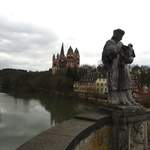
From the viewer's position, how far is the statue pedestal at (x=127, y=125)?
4953mm

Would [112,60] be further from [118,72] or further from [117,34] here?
[117,34]

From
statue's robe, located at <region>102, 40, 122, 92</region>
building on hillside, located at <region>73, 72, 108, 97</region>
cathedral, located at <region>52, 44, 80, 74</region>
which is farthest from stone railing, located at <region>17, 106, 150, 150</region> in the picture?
cathedral, located at <region>52, 44, 80, 74</region>

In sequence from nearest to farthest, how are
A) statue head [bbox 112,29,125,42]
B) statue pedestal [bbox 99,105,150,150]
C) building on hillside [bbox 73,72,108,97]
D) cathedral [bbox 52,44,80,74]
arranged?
statue pedestal [bbox 99,105,150,150] → statue head [bbox 112,29,125,42] → building on hillside [bbox 73,72,108,97] → cathedral [bbox 52,44,80,74]

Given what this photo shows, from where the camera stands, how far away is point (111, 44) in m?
5.41

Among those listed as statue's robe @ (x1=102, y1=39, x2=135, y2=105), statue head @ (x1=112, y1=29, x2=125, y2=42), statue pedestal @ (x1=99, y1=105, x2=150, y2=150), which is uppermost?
statue head @ (x1=112, y1=29, x2=125, y2=42)

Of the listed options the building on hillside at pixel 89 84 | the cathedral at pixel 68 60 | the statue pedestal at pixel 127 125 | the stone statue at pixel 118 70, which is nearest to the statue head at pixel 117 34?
the stone statue at pixel 118 70

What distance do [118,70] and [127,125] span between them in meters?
1.06

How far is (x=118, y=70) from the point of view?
550cm

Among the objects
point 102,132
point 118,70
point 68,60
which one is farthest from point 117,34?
point 68,60

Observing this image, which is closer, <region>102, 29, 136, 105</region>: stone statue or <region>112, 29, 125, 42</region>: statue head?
<region>102, 29, 136, 105</region>: stone statue

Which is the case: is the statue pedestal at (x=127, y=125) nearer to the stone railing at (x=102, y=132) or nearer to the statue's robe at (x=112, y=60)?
the stone railing at (x=102, y=132)

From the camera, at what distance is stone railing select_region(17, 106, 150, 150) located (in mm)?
3105

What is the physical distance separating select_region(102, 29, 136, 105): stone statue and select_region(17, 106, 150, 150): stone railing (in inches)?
12.4

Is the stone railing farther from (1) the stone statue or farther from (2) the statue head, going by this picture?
(2) the statue head
